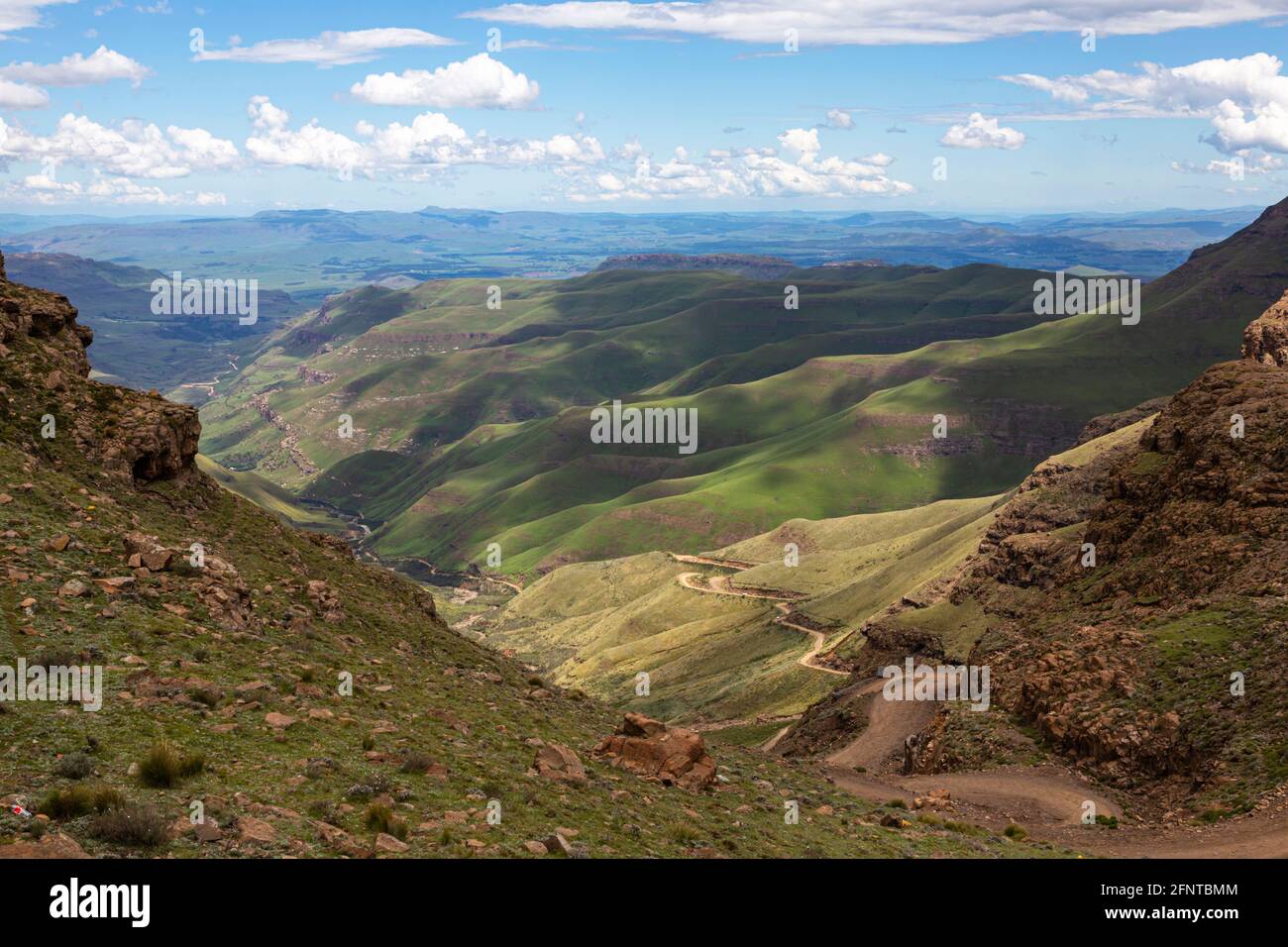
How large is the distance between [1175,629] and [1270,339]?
44.6 meters

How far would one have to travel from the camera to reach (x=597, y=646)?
Result: 18112cm

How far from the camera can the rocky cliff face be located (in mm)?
47062

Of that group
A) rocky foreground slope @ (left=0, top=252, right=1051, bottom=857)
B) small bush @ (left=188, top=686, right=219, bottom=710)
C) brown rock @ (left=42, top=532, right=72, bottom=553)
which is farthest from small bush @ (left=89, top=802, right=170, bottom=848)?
brown rock @ (left=42, top=532, right=72, bottom=553)

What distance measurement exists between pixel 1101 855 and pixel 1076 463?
92.1 meters

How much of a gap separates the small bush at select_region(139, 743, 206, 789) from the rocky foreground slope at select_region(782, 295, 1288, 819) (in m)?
39.7

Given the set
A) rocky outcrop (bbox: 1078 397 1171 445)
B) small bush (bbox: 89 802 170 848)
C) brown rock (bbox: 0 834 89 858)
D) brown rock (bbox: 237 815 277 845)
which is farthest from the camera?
rocky outcrop (bbox: 1078 397 1171 445)

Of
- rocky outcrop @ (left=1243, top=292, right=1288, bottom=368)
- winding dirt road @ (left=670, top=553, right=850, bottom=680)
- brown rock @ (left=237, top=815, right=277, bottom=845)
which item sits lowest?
winding dirt road @ (left=670, top=553, right=850, bottom=680)

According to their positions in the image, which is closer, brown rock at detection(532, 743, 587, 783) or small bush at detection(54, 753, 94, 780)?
small bush at detection(54, 753, 94, 780)

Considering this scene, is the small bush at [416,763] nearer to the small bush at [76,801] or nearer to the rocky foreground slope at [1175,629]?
the small bush at [76,801]

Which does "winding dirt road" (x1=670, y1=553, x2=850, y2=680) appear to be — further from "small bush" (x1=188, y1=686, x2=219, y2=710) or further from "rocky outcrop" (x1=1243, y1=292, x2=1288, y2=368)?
"small bush" (x1=188, y1=686, x2=219, y2=710)

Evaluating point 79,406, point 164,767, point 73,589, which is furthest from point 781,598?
point 164,767

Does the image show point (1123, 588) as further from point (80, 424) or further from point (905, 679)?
point (80, 424)

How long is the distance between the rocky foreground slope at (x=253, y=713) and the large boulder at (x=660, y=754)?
0.11m
